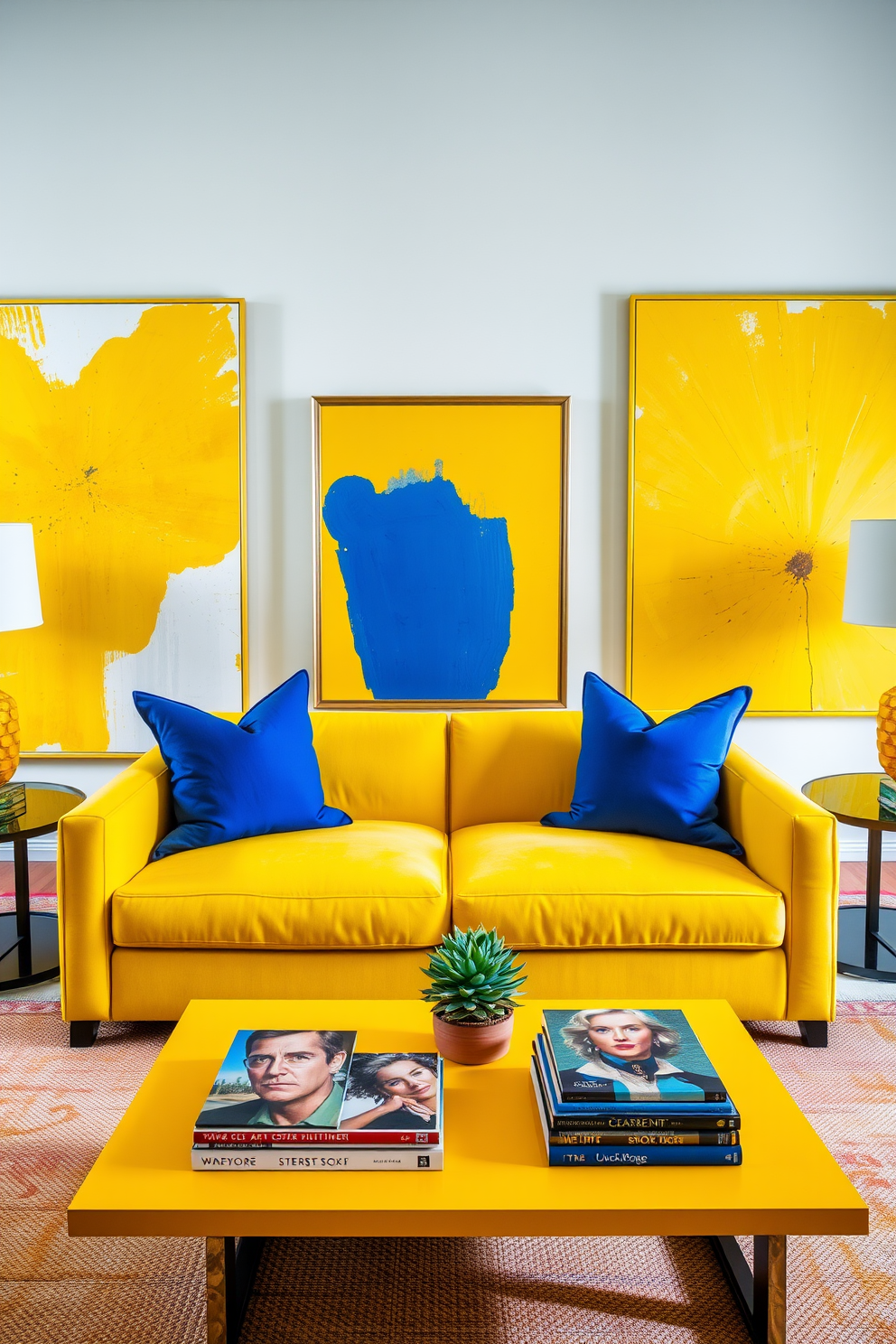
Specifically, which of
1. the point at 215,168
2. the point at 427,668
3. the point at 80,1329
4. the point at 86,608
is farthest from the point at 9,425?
the point at 80,1329

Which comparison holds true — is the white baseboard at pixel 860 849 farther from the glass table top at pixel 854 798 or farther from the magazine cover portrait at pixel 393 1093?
the magazine cover portrait at pixel 393 1093

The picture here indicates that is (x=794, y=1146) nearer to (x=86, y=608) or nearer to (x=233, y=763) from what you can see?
(x=233, y=763)

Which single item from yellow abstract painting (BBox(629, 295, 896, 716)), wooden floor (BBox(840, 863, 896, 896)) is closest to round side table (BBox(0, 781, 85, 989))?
yellow abstract painting (BBox(629, 295, 896, 716))

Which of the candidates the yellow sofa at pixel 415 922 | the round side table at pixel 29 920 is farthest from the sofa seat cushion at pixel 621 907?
the round side table at pixel 29 920

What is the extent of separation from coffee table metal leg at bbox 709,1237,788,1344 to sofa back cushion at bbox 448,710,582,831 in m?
1.40

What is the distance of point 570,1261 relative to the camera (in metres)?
1.66

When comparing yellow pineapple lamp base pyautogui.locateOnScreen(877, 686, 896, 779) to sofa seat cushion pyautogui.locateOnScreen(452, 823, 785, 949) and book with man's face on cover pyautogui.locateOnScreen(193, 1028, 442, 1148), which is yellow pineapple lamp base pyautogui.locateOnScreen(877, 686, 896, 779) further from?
book with man's face on cover pyautogui.locateOnScreen(193, 1028, 442, 1148)

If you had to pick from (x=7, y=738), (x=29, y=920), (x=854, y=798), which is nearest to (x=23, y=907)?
(x=29, y=920)

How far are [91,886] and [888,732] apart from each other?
2226 mm

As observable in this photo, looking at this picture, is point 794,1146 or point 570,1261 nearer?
point 794,1146

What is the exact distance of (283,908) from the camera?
233 centimetres

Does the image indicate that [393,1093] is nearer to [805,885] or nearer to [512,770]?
[805,885]

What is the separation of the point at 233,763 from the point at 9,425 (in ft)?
5.65

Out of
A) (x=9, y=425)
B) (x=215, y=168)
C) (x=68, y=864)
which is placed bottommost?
(x=68, y=864)
